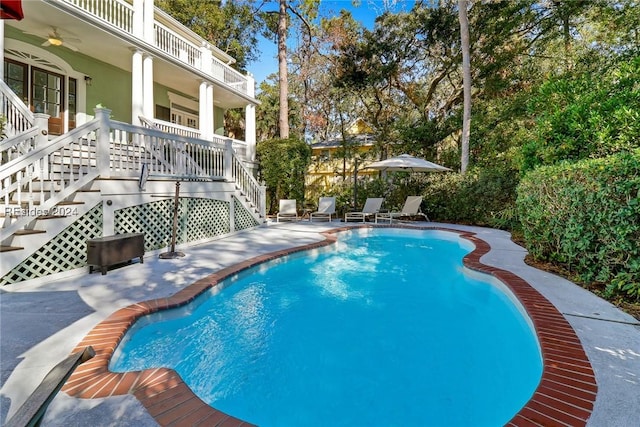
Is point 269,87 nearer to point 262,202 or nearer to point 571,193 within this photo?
point 262,202

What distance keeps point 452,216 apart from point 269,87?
1856 cm

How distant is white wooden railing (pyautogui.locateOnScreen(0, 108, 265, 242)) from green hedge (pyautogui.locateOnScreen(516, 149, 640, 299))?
298 inches

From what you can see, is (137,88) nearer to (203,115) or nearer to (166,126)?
(166,126)

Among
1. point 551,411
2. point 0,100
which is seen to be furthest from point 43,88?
point 551,411

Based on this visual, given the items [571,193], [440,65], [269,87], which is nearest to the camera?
[571,193]

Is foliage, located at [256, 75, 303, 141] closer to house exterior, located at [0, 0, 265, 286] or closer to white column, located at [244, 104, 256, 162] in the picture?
white column, located at [244, 104, 256, 162]

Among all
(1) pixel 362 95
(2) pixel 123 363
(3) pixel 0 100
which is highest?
(1) pixel 362 95

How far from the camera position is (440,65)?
20.0 meters

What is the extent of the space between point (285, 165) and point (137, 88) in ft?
21.0

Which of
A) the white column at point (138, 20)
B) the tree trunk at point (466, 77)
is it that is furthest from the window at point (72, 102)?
the tree trunk at point (466, 77)

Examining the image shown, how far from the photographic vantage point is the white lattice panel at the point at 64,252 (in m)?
4.80

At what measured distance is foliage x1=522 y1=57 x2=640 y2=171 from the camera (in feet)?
16.7

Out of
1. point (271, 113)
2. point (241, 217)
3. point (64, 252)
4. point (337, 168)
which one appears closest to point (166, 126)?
point (241, 217)

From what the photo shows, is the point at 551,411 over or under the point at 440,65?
under
